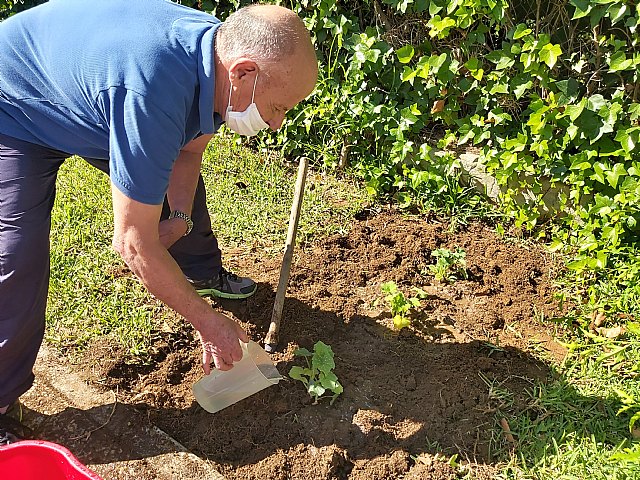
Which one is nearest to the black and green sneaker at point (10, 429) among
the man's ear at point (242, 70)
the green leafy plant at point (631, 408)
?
the man's ear at point (242, 70)

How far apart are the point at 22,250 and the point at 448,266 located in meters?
2.21

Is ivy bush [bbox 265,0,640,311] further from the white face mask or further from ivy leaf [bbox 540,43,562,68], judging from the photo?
the white face mask

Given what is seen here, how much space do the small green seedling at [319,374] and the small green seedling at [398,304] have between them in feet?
1.44

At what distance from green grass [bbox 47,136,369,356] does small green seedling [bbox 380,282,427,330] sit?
759 mm

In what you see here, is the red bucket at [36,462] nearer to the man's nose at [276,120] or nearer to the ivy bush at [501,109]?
the man's nose at [276,120]

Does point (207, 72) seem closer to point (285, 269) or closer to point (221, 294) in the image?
point (285, 269)

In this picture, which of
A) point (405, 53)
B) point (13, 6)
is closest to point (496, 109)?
point (405, 53)

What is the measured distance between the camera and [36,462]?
6.86 ft

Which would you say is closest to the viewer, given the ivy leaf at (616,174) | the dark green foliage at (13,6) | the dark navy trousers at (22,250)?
the dark navy trousers at (22,250)

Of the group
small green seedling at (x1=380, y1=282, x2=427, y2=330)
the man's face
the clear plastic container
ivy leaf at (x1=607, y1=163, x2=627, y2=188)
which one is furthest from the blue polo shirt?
ivy leaf at (x1=607, y1=163, x2=627, y2=188)

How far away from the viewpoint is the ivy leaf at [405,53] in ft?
12.8

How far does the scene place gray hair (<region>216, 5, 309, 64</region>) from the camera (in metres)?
2.08

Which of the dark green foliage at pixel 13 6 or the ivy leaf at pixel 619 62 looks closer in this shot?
the ivy leaf at pixel 619 62

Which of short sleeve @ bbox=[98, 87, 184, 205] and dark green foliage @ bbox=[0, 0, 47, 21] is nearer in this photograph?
short sleeve @ bbox=[98, 87, 184, 205]
